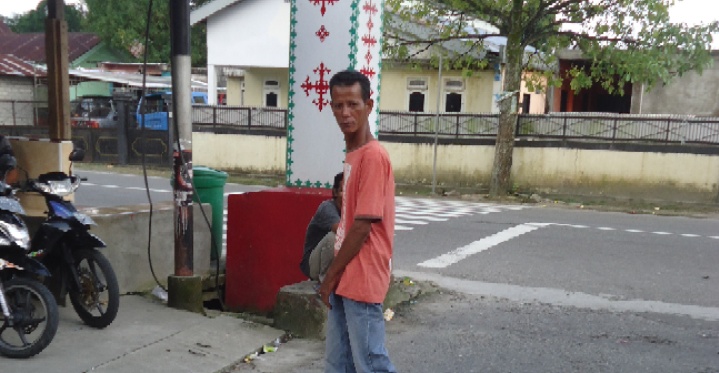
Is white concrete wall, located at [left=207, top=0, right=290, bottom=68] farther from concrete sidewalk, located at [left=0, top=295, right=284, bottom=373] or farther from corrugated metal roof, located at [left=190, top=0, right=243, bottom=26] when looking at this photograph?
concrete sidewalk, located at [left=0, top=295, right=284, bottom=373]

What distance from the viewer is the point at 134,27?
38.1m

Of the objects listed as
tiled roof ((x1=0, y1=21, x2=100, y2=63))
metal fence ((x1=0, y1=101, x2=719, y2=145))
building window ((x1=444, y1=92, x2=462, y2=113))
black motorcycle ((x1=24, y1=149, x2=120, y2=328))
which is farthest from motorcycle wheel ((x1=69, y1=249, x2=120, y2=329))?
tiled roof ((x1=0, y1=21, x2=100, y2=63))

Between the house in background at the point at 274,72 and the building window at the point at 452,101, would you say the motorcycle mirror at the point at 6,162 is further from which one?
the building window at the point at 452,101

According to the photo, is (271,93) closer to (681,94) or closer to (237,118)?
(237,118)

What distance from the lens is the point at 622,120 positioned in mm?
16438

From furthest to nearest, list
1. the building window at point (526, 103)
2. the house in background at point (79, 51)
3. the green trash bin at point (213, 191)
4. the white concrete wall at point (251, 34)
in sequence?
1. the house in background at point (79, 51)
2. the building window at point (526, 103)
3. the white concrete wall at point (251, 34)
4. the green trash bin at point (213, 191)

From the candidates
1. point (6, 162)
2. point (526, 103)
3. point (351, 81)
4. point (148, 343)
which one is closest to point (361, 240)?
point (351, 81)

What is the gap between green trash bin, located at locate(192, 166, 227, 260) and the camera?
6504 millimetres

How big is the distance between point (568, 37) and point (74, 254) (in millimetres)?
13830

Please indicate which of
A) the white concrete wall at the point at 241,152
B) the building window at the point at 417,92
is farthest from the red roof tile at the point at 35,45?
the building window at the point at 417,92

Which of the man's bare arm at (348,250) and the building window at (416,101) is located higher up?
the building window at (416,101)

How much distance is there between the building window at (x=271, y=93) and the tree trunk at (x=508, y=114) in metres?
12.8

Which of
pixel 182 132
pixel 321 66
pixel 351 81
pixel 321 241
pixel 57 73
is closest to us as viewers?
pixel 351 81

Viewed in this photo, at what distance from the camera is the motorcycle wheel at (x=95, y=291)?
15.5ft
